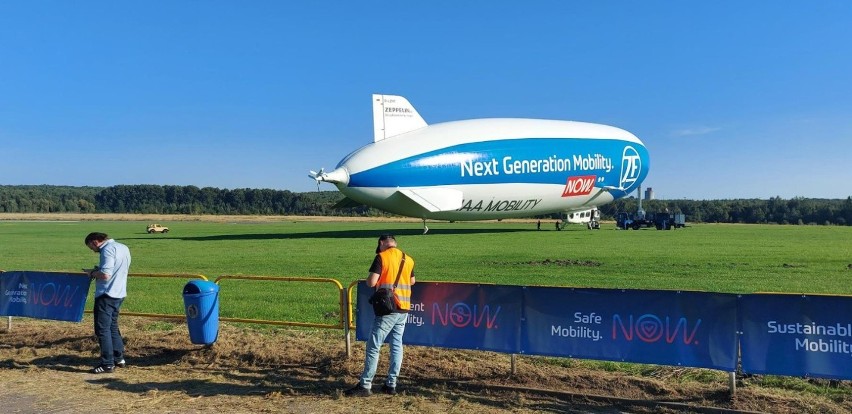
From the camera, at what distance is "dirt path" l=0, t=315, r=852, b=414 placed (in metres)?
7.35

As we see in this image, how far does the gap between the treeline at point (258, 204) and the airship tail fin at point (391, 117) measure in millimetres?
85159

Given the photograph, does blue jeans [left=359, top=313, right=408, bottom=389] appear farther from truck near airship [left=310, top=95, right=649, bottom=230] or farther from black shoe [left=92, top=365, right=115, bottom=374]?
truck near airship [left=310, top=95, right=649, bottom=230]

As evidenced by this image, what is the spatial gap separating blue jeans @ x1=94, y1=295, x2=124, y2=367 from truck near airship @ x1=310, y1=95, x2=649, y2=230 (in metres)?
29.2

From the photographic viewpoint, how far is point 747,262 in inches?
970

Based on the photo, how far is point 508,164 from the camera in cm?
4306

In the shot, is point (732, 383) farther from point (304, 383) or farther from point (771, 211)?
point (771, 211)

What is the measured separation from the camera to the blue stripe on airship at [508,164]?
1539 inches

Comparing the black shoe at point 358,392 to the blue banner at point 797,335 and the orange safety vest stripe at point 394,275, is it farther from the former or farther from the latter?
the blue banner at point 797,335

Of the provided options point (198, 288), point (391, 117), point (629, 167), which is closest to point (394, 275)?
point (198, 288)

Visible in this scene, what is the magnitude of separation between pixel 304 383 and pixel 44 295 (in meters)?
5.80

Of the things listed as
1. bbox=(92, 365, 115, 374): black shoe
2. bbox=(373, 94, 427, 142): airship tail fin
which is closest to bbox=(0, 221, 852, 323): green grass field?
bbox=(92, 365, 115, 374): black shoe

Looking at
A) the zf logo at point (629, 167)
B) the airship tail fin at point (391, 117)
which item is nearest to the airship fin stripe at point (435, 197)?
the airship tail fin at point (391, 117)

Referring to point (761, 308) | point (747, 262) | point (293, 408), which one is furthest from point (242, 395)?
point (747, 262)

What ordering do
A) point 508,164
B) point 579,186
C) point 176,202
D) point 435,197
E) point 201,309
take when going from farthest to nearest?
1. point 176,202
2. point 579,186
3. point 508,164
4. point 435,197
5. point 201,309
